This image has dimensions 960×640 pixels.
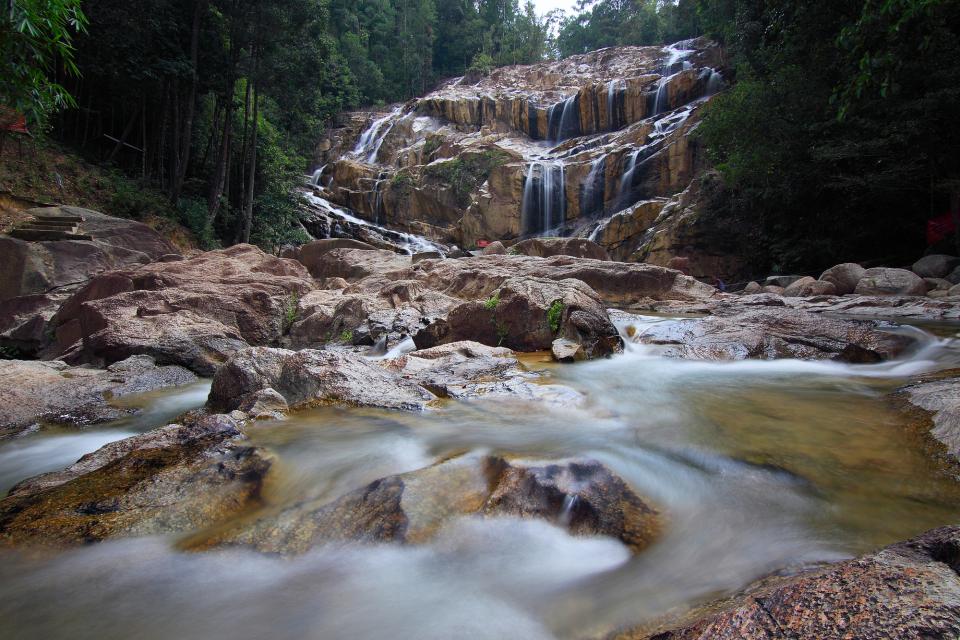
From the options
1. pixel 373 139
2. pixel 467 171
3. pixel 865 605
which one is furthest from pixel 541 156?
pixel 865 605

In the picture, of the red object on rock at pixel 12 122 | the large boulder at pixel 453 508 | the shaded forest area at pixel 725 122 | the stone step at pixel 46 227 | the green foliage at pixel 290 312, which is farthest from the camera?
the red object on rock at pixel 12 122

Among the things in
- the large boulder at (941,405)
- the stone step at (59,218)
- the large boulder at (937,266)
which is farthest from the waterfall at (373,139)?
the large boulder at (941,405)

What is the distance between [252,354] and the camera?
14.0 ft

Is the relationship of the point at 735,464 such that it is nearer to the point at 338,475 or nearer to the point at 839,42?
the point at 338,475

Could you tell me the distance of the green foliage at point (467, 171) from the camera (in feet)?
93.8

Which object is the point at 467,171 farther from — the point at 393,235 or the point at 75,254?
the point at 75,254

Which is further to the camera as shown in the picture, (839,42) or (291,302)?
(291,302)

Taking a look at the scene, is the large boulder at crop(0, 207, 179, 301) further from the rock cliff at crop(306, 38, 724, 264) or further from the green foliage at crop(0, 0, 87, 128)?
the rock cliff at crop(306, 38, 724, 264)

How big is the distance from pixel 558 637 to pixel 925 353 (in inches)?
227

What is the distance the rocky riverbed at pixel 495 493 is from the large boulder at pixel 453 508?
1 centimetres

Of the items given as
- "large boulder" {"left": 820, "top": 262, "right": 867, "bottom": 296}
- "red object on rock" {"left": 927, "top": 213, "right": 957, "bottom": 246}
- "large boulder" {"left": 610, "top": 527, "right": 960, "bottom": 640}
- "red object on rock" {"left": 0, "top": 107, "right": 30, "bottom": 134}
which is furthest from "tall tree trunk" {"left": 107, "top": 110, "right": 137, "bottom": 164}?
"red object on rock" {"left": 927, "top": 213, "right": 957, "bottom": 246}

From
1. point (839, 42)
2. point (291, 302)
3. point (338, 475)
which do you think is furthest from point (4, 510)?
point (839, 42)

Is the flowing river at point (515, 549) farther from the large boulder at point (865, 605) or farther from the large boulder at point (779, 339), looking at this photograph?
the large boulder at point (779, 339)

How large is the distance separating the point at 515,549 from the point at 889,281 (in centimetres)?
1219
